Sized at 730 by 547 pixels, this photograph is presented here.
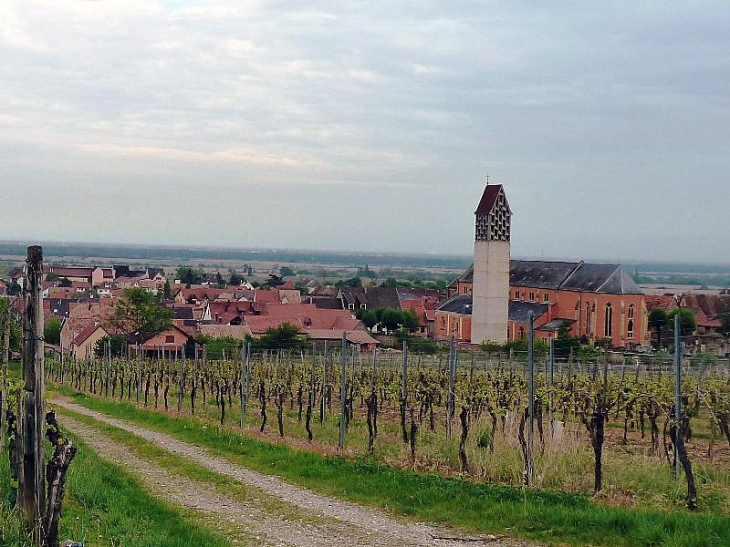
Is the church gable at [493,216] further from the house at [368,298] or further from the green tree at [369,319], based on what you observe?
the house at [368,298]

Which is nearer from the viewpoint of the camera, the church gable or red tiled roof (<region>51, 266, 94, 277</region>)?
the church gable

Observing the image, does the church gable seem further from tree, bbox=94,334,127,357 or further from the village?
tree, bbox=94,334,127,357

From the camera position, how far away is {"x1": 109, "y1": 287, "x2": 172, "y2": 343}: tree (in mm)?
59312

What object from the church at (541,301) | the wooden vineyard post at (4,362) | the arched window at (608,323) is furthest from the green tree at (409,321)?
the wooden vineyard post at (4,362)

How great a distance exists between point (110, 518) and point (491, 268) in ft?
217

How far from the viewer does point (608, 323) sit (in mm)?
73000

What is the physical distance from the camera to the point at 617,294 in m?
72.4

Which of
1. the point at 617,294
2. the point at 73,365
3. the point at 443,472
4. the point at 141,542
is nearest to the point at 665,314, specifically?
the point at 617,294

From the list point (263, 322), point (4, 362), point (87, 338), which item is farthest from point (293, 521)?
point (263, 322)

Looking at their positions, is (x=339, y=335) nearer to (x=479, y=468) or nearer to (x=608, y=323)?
Answer: (x=608, y=323)

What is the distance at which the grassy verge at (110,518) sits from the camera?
8680mm

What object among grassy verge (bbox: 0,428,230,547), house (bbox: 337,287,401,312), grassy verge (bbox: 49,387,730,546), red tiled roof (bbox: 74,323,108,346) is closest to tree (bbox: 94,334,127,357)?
red tiled roof (bbox: 74,323,108,346)

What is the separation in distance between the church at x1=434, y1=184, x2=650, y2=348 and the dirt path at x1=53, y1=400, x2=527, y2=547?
57.3 meters

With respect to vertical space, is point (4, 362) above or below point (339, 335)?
above
